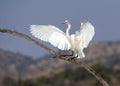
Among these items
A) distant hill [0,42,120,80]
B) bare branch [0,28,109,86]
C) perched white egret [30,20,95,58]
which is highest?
distant hill [0,42,120,80]

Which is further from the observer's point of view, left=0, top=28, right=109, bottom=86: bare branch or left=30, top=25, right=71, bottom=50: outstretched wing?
left=30, top=25, right=71, bottom=50: outstretched wing

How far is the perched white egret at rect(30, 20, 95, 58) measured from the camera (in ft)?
28.2

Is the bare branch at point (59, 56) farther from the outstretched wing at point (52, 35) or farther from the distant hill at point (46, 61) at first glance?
the distant hill at point (46, 61)

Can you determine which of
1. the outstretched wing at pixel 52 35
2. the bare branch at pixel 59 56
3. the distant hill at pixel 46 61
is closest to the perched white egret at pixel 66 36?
the outstretched wing at pixel 52 35

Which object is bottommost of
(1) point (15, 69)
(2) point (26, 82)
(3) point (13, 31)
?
(3) point (13, 31)

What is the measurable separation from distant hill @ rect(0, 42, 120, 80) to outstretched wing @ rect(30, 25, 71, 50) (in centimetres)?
5939

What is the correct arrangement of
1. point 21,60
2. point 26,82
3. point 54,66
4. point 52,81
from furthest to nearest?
point 21,60
point 54,66
point 52,81
point 26,82

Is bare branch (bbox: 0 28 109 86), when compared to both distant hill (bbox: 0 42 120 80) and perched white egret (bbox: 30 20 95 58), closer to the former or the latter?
perched white egret (bbox: 30 20 95 58)

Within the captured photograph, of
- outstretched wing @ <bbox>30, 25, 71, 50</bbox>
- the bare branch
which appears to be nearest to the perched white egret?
outstretched wing @ <bbox>30, 25, 71, 50</bbox>

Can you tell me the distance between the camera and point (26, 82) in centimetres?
4388

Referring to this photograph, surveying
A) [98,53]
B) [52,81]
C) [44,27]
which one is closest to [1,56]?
[98,53]

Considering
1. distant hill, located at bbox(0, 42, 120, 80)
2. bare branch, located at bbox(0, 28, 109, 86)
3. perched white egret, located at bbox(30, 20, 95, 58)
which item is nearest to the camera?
bare branch, located at bbox(0, 28, 109, 86)

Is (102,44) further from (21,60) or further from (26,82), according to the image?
(26,82)

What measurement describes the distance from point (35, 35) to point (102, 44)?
68747 millimetres
